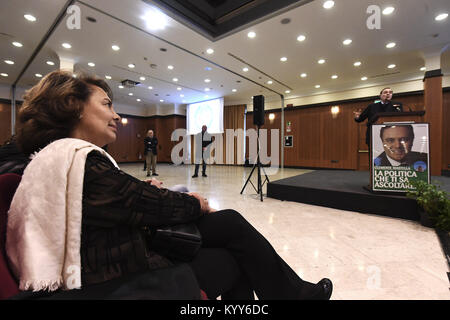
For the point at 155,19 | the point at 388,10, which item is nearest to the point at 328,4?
the point at 388,10

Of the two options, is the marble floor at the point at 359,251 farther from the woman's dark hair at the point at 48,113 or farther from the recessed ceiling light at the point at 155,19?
the recessed ceiling light at the point at 155,19

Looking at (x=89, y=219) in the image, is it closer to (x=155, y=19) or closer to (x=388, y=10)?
(x=155, y=19)

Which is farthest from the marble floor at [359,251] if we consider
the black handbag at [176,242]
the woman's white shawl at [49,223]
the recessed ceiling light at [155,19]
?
the recessed ceiling light at [155,19]

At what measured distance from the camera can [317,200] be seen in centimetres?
289

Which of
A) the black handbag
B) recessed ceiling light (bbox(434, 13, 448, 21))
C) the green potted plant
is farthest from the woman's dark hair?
recessed ceiling light (bbox(434, 13, 448, 21))

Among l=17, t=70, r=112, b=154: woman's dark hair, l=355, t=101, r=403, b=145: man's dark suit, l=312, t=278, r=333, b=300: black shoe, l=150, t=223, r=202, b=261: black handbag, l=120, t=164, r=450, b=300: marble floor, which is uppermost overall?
l=355, t=101, r=403, b=145: man's dark suit

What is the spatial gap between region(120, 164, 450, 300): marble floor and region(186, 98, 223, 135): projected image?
300 inches

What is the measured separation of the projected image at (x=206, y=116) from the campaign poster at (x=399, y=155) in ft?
25.1

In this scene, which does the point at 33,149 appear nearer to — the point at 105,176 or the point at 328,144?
the point at 105,176

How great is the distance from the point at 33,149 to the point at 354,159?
8377mm

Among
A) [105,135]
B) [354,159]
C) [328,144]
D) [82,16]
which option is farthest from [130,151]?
[105,135]

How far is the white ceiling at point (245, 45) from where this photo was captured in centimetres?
358

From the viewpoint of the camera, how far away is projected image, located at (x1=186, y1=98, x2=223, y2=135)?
9797mm

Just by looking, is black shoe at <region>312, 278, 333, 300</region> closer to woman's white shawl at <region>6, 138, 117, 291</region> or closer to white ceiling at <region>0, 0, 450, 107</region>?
woman's white shawl at <region>6, 138, 117, 291</region>
